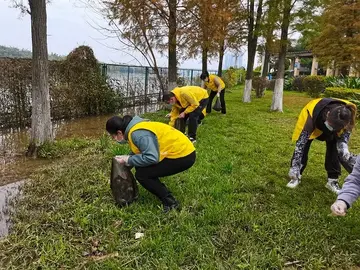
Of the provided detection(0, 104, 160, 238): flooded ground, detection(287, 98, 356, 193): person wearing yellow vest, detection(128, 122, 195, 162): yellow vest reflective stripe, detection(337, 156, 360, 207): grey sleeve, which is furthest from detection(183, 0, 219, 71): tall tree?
detection(337, 156, 360, 207): grey sleeve

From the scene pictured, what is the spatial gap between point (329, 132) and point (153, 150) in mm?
2192

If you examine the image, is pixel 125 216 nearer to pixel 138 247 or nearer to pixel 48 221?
pixel 138 247

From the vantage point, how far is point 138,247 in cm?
274

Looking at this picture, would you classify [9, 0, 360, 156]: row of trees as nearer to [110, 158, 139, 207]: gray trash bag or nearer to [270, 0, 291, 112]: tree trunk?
[270, 0, 291, 112]: tree trunk

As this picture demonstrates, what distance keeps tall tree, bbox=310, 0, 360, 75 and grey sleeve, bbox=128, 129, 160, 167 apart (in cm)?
1608

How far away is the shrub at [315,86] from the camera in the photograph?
18.1 meters

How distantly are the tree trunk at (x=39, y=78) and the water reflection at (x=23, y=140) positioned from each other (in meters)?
0.38

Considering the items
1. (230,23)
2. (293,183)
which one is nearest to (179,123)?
(293,183)

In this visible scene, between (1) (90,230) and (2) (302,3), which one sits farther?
(2) (302,3)

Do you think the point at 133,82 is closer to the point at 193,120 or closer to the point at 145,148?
the point at 193,120

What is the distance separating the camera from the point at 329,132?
377cm

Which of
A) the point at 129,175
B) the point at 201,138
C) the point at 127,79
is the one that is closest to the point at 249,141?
the point at 201,138

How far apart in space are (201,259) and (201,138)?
407 centimetres

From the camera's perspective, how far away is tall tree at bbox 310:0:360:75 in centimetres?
1650
